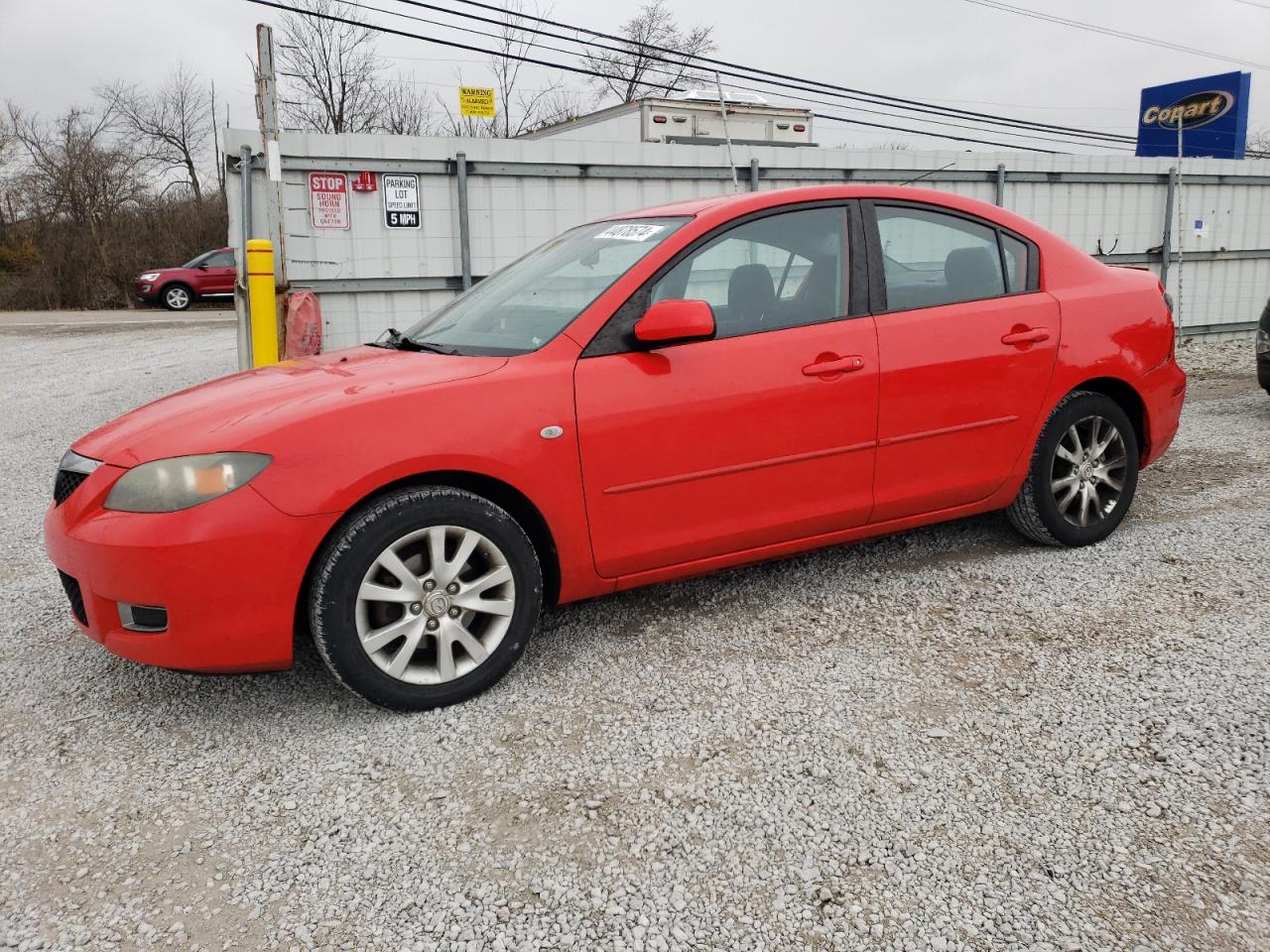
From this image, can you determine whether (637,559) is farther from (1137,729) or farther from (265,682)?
(1137,729)

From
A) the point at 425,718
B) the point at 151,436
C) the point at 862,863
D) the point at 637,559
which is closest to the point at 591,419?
the point at 637,559

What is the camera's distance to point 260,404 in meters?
3.05

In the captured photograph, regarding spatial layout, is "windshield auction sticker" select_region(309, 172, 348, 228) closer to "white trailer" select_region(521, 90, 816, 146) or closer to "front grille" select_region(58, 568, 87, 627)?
"white trailer" select_region(521, 90, 816, 146)

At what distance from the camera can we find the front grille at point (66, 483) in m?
3.09

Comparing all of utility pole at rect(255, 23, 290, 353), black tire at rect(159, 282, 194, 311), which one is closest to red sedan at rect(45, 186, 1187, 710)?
utility pole at rect(255, 23, 290, 353)

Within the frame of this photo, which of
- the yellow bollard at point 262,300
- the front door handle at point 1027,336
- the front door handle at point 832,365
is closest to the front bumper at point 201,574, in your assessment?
the front door handle at point 832,365

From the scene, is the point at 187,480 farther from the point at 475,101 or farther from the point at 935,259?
the point at 475,101

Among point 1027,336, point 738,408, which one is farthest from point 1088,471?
point 738,408

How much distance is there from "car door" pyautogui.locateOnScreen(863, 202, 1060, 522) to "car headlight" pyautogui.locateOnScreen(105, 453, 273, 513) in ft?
7.40

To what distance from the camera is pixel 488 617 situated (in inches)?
124

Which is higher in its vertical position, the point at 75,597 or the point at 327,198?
the point at 327,198

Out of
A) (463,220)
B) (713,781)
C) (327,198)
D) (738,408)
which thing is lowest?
(713,781)

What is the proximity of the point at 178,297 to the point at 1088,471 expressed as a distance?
24175 millimetres

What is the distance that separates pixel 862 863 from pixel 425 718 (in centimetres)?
141
